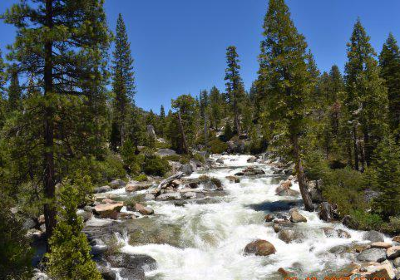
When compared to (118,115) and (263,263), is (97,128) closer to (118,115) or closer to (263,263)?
(263,263)

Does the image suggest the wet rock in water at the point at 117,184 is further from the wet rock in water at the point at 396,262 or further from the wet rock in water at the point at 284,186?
the wet rock in water at the point at 396,262

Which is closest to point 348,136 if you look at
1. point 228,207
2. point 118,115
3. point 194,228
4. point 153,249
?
point 228,207

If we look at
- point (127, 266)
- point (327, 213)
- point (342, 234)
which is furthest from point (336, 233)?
point (127, 266)

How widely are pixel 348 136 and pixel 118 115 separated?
35.0 m

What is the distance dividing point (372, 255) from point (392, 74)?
32.8m

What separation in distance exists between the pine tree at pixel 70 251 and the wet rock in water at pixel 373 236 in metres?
11.8

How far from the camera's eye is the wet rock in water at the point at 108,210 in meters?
17.7

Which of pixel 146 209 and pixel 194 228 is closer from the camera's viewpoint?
pixel 194 228

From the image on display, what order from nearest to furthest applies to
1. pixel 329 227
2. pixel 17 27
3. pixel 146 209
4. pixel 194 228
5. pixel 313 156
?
1. pixel 17 27
2. pixel 329 227
3. pixel 194 228
4. pixel 146 209
5. pixel 313 156

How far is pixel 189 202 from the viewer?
2112 cm

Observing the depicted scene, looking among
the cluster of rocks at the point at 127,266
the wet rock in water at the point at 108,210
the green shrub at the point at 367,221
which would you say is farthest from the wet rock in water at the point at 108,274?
the green shrub at the point at 367,221

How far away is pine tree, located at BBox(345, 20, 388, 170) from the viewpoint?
82.3ft

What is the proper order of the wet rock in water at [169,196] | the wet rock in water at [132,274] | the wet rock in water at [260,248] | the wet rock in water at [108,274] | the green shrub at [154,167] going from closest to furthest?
the wet rock in water at [108,274] < the wet rock in water at [132,274] < the wet rock in water at [260,248] < the wet rock in water at [169,196] < the green shrub at [154,167]

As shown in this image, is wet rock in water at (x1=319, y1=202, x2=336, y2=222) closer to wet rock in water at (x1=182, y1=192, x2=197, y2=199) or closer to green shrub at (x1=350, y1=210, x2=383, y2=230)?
green shrub at (x1=350, y1=210, x2=383, y2=230)
